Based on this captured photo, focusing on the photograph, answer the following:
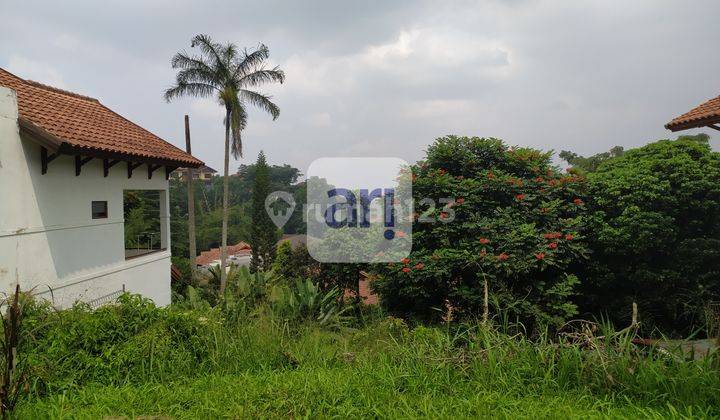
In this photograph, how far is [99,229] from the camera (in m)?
8.02

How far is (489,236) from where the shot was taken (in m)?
8.51

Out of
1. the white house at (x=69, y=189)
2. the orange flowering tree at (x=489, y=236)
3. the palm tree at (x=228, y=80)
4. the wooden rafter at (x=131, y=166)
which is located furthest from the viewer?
the palm tree at (x=228, y=80)

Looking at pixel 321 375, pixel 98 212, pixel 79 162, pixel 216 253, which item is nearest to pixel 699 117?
→ pixel 321 375

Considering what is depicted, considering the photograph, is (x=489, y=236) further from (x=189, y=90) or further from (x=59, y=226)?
(x=189, y=90)

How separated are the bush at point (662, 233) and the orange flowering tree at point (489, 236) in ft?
2.27

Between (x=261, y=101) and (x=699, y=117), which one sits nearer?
(x=699, y=117)

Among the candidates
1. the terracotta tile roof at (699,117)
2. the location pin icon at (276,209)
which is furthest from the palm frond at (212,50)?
the terracotta tile roof at (699,117)

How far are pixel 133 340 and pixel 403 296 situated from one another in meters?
6.61

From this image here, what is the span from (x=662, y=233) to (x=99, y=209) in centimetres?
1140

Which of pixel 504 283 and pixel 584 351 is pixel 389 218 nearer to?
pixel 504 283

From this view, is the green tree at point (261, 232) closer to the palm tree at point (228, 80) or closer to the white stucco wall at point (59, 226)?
the palm tree at point (228, 80)

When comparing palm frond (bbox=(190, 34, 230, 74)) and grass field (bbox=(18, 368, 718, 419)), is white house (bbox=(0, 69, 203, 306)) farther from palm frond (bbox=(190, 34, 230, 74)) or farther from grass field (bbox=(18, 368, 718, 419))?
palm frond (bbox=(190, 34, 230, 74))

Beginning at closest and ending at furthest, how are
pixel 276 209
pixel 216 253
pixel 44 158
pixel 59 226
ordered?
pixel 44 158 → pixel 59 226 → pixel 276 209 → pixel 216 253

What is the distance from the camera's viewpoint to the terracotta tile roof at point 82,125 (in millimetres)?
A: 6594
